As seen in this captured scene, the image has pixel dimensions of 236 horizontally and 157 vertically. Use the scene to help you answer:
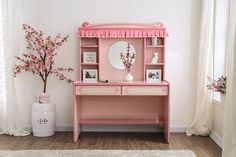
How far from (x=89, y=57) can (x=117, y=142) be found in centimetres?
136

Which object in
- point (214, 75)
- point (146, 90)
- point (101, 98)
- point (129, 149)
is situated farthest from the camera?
point (101, 98)

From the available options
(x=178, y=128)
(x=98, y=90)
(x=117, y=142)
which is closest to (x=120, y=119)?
(x=117, y=142)

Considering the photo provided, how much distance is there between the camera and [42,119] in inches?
174

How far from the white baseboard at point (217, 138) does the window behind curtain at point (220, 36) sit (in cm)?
49

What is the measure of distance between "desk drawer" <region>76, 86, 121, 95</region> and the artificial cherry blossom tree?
1.70 feet

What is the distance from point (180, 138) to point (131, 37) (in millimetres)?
1671

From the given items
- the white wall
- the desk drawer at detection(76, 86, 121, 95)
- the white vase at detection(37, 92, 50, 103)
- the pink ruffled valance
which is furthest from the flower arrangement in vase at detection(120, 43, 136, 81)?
the white vase at detection(37, 92, 50, 103)

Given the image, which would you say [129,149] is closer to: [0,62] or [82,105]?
[82,105]

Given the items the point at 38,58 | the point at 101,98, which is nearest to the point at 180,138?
the point at 101,98

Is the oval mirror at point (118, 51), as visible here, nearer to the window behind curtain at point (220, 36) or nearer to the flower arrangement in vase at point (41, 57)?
the flower arrangement in vase at point (41, 57)

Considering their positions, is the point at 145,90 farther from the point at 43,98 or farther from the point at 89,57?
the point at 43,98

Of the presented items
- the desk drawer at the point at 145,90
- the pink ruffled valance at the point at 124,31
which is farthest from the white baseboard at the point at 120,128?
the pink ruffled valance at the point at 124,31

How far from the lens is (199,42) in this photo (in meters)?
4.63

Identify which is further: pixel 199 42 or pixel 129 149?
pixel 199 42
